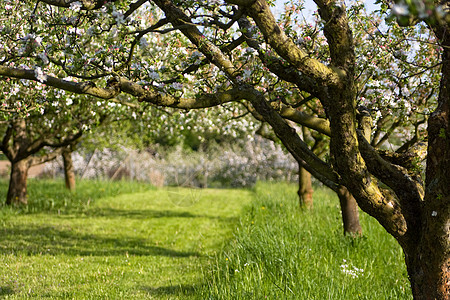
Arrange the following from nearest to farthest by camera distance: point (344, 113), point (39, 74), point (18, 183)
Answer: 1. point (344, 113)
2. point (39, 74)
3. point (18, 183)

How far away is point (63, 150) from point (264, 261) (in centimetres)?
969

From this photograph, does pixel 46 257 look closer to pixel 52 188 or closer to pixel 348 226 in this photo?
pixel 348 226

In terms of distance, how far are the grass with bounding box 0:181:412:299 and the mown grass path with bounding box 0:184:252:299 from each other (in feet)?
0.06

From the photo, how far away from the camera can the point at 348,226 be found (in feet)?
25.9

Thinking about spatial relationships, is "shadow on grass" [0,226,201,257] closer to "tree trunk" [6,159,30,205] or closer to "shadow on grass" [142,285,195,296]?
"shadow on grass" [142,285,195,296]

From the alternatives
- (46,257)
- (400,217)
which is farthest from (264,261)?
(46,257)

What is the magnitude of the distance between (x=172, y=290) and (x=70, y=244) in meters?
3.73

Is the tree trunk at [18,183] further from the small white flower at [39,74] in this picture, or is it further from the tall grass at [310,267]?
the small white flower at [39,74]

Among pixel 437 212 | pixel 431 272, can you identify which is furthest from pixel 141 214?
pixel 437 212

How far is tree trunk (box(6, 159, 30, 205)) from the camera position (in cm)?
1289

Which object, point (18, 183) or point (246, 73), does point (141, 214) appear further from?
point (246, 73)

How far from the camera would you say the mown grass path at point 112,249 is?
6.09 meters

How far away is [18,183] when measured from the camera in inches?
510

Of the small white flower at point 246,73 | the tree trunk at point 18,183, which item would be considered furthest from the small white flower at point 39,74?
the tree trunk at point 18,183
